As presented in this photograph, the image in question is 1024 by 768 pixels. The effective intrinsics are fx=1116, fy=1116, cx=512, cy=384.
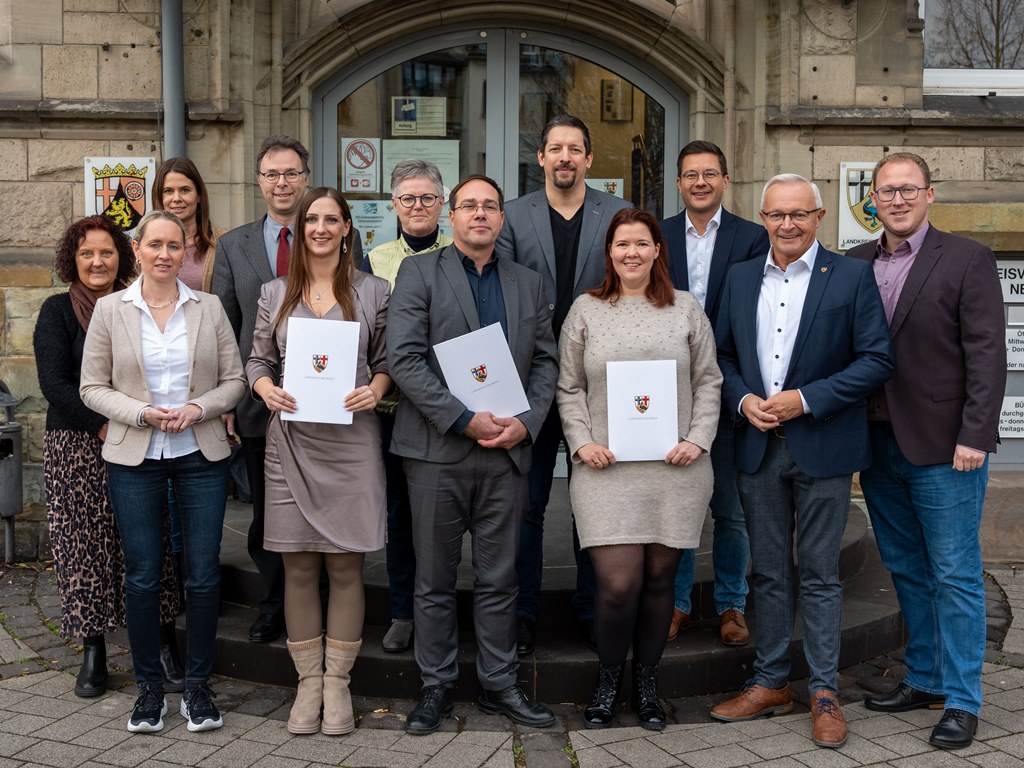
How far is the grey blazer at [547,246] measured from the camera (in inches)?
181

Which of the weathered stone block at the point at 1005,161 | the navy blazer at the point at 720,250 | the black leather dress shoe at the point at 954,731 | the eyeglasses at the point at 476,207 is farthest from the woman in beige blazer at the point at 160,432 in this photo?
the weathered stone block at the point at 1005,161

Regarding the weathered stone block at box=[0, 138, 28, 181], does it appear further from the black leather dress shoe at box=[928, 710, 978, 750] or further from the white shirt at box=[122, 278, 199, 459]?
the black leather dress shoe at box=[928, 710, 978, 750]

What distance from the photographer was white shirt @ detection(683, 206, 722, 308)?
473 centimetres

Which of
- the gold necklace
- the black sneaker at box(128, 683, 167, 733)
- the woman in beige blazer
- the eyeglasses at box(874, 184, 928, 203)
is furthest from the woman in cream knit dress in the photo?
the black sneaker at box(128, 683, 167, 733)

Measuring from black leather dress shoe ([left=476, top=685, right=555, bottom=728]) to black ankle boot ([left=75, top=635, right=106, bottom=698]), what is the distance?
1.62 metres

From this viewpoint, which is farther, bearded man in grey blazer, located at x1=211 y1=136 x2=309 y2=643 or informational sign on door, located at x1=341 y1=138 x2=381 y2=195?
informational sign on door, located at x1=341 y1=138 x2=381 y2=195

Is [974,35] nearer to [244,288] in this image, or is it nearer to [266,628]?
[244,288]

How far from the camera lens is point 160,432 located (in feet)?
13.8

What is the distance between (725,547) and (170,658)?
2447 millimetres

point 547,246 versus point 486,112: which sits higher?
point 486,112

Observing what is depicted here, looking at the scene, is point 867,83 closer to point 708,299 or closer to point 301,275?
point 708,299

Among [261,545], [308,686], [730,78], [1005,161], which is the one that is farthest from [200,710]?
[1005,161]

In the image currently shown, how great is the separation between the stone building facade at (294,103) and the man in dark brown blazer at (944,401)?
2835mm

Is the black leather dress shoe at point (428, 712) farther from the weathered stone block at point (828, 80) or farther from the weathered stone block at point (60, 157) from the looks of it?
the weathered stone block at point (828, 80)
